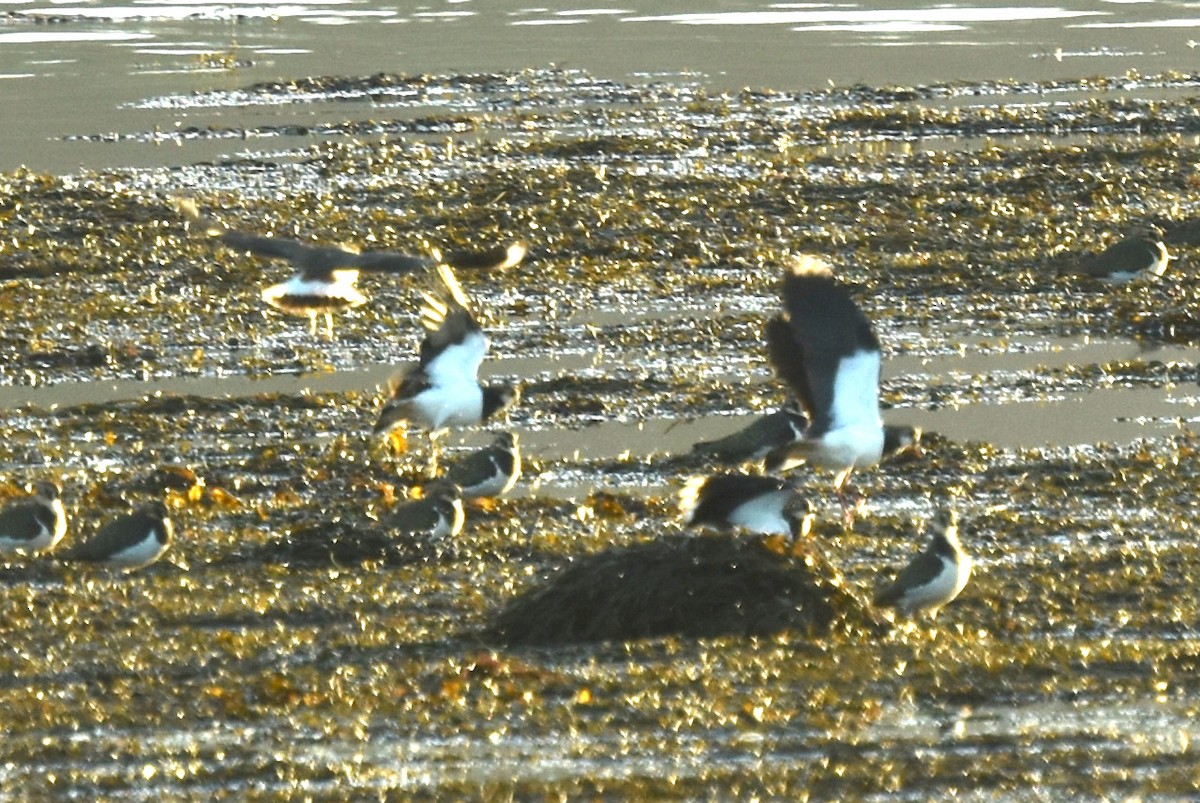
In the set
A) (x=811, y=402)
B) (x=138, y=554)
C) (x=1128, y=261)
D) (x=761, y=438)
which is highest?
(x=811, y=402)

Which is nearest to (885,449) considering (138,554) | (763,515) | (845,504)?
(845,504)

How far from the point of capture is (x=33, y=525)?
33.1 ft

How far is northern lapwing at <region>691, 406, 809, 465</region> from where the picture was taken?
11602 mm

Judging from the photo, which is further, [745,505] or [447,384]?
[447,384]

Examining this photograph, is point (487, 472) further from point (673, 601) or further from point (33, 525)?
point (673, 601)

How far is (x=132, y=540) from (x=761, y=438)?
10.6 ft

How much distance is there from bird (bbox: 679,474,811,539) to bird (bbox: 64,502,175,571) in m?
2.12

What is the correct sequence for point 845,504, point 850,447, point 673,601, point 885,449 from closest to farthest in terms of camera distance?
point 673,601 < point 850,447 < point 885,449 < point 845,504

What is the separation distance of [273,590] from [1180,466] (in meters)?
4.50

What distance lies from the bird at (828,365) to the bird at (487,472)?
1.43 meters

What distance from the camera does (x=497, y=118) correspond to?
28.2 meters

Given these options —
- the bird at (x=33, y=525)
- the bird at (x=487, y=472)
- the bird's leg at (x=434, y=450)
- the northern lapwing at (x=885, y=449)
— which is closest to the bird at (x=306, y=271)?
the bird's leg at (x=434, y=450)

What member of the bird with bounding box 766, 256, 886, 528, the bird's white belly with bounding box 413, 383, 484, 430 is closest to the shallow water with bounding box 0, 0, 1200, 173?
the bird's white belly with bounding box 413, 383, 484, 430

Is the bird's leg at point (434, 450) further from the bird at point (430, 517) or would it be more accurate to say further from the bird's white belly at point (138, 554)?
the bird's white belly at point (138, 554)
